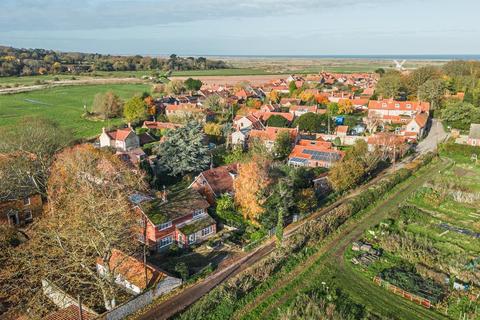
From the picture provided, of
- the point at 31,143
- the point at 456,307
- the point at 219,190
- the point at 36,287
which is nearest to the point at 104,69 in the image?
the point at 31,143

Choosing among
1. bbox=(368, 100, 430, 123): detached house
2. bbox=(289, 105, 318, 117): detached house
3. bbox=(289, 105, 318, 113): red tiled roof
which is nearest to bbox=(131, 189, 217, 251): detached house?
bbox=(289, 105, 318, 113): red tiled roof

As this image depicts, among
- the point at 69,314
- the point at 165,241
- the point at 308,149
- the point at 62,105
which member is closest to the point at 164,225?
the point at 165,241

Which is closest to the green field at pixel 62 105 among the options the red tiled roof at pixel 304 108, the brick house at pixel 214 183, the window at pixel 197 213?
the brick house at pixel 214 183

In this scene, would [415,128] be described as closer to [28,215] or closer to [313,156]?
[313,156]

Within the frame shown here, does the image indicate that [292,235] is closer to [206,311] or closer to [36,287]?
[206,311]

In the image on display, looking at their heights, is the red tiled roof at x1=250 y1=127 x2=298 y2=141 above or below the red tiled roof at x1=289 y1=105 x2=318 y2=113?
below

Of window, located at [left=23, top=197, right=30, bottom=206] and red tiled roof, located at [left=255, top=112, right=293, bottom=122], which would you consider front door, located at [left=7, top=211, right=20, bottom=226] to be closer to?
window, located at [left=23, top=197, right=30, bottom=206]
